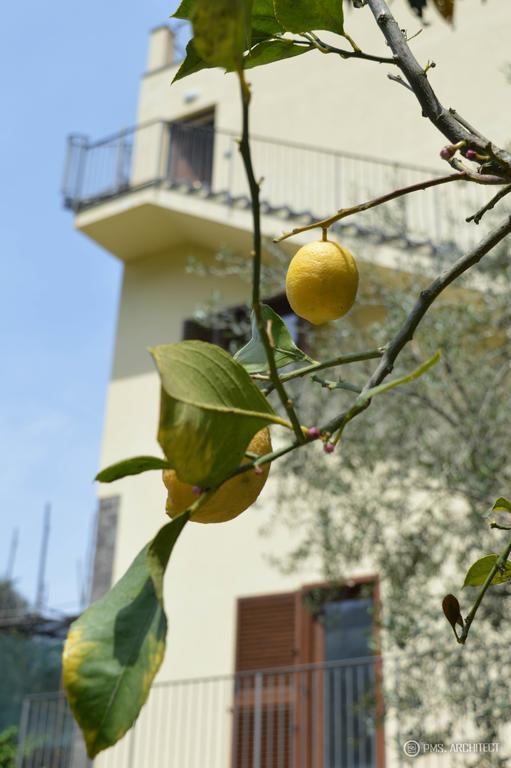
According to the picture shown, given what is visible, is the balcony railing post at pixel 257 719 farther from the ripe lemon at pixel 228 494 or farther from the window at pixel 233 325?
the ripe lemon at pixel 228 494

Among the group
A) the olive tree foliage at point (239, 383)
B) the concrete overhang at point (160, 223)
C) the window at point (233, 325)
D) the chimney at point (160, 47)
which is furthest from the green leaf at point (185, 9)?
the chimney at point (160, 47)

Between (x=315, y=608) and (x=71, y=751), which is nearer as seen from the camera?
(x=315, y=608)

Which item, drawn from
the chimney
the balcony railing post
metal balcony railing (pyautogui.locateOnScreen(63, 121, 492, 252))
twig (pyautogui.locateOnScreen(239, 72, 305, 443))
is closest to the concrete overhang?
metal balcony railing (pyautogui.locateOnScreen(63, 121, 492, 252))

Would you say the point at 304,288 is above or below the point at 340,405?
below

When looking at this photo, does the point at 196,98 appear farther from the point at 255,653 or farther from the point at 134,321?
the point at 255,653

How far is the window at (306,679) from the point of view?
7.65m

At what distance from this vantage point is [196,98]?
1249 centimetres

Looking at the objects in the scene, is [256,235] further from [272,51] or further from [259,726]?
[259,726]

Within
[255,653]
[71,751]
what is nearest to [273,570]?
[255,653]

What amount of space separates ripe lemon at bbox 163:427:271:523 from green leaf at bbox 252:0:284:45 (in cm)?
46

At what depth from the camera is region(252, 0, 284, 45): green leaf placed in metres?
1.00

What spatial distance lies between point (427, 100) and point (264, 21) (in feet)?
0.67

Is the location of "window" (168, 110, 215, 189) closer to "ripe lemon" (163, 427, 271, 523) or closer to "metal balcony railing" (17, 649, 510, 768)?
"metal balcony railing" (17, 649, 510, 768)

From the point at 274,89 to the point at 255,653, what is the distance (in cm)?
690
